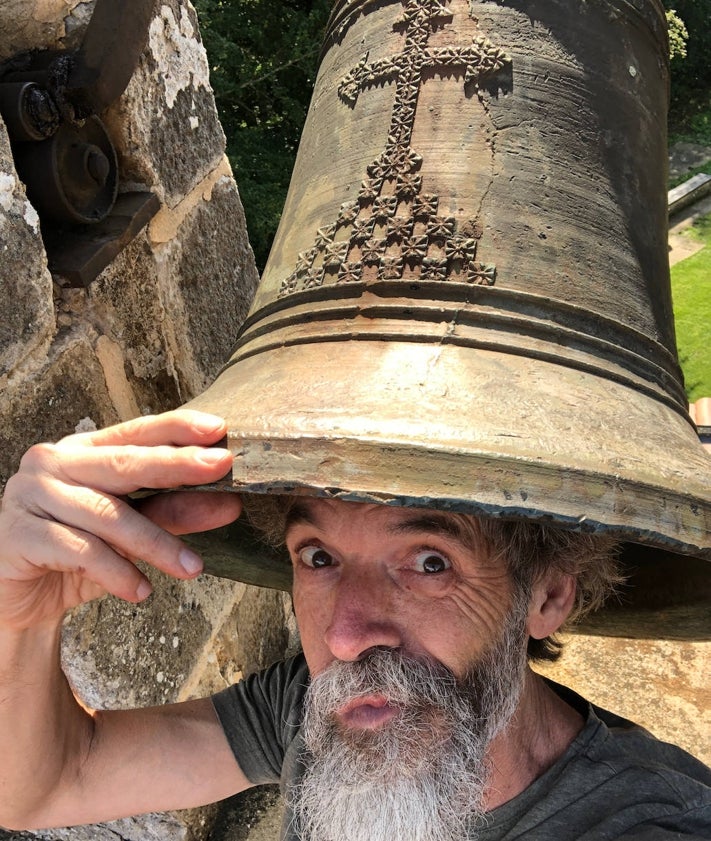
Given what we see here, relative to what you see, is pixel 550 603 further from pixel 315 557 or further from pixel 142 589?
pixel 142 589

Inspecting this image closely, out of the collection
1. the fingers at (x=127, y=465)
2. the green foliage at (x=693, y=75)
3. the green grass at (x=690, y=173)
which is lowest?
the green grass at (x=690, y=173)

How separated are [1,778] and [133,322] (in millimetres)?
845

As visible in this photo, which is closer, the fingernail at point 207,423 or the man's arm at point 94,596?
the fingernail at point 207,423

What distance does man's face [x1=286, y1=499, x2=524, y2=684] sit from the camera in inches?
45.0

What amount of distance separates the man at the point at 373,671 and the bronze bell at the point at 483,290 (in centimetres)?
22

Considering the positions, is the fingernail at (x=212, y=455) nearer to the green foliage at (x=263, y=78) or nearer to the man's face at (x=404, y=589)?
the man's face at (x=404, y=589)

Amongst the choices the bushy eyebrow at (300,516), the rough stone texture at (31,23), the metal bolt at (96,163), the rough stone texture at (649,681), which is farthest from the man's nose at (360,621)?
the rough stone texture at (649,681)

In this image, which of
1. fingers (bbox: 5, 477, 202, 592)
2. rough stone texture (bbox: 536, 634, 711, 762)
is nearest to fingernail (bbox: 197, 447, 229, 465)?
fingers (bbox: 5, 477, 202, 592)

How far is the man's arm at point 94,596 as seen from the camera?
38.0 inches

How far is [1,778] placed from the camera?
1.28 m

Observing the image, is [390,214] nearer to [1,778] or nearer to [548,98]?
[548,98]

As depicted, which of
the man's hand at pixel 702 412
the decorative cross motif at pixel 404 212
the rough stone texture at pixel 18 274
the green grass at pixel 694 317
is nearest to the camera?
the decorative cross motif at pixel 404 212

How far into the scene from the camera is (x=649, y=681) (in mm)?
2350

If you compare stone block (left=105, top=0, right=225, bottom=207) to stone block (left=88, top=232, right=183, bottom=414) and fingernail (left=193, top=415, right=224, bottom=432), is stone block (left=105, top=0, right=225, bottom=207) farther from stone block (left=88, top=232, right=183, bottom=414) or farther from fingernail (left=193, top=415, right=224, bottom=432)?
fingernail (left=193, top=415, right=224, bottom=432)
